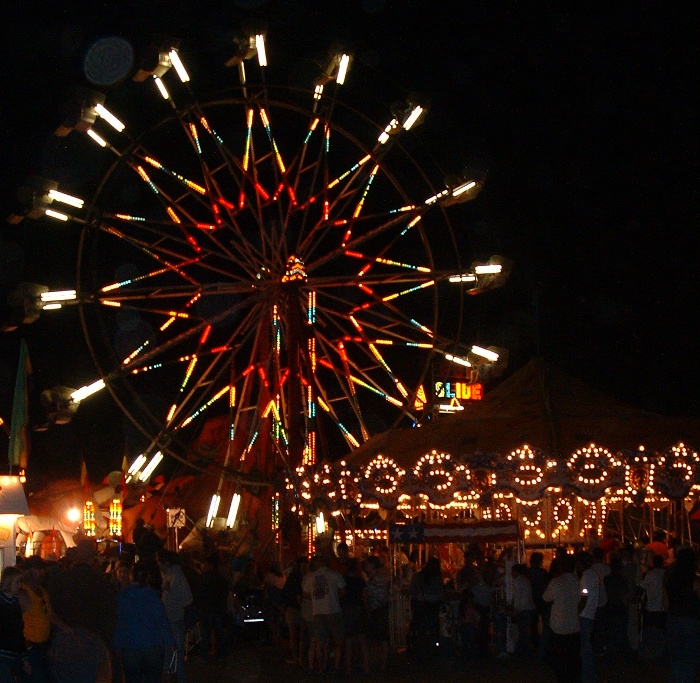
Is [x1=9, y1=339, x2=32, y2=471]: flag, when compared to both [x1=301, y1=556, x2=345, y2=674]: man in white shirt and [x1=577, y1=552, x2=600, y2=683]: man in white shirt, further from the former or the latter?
[x1=577, y1=552, x2=600, y2=683]: man in white shirt

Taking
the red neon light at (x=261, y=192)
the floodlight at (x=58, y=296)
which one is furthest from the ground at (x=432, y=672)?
the red neon light at (x=261, y=192)

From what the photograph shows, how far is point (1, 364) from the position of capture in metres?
45.2

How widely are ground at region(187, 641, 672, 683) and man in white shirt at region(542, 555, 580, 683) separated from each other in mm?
2303

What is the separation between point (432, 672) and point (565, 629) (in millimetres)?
3720

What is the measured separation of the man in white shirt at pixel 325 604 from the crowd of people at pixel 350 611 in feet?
0.05

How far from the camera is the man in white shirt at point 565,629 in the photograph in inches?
384

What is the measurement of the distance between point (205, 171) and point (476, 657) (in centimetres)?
1117

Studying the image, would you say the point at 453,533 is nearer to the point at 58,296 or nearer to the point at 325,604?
the point at 325,604

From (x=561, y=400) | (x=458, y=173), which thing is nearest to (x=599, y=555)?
(x=561, y=400)

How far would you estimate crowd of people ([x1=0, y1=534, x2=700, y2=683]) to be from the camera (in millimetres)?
8047

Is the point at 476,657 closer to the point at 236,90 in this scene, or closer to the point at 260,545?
the point at 260,545

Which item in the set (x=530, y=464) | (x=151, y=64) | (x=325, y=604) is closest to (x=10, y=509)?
(x=325, y=604)

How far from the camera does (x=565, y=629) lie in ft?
32.3

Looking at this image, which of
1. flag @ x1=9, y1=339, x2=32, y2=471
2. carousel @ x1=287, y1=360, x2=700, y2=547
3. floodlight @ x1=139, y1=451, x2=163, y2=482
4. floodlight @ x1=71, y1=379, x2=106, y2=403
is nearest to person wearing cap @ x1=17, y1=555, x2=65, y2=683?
carousel @ x1=287, y1=360, x2=700, y2=547
